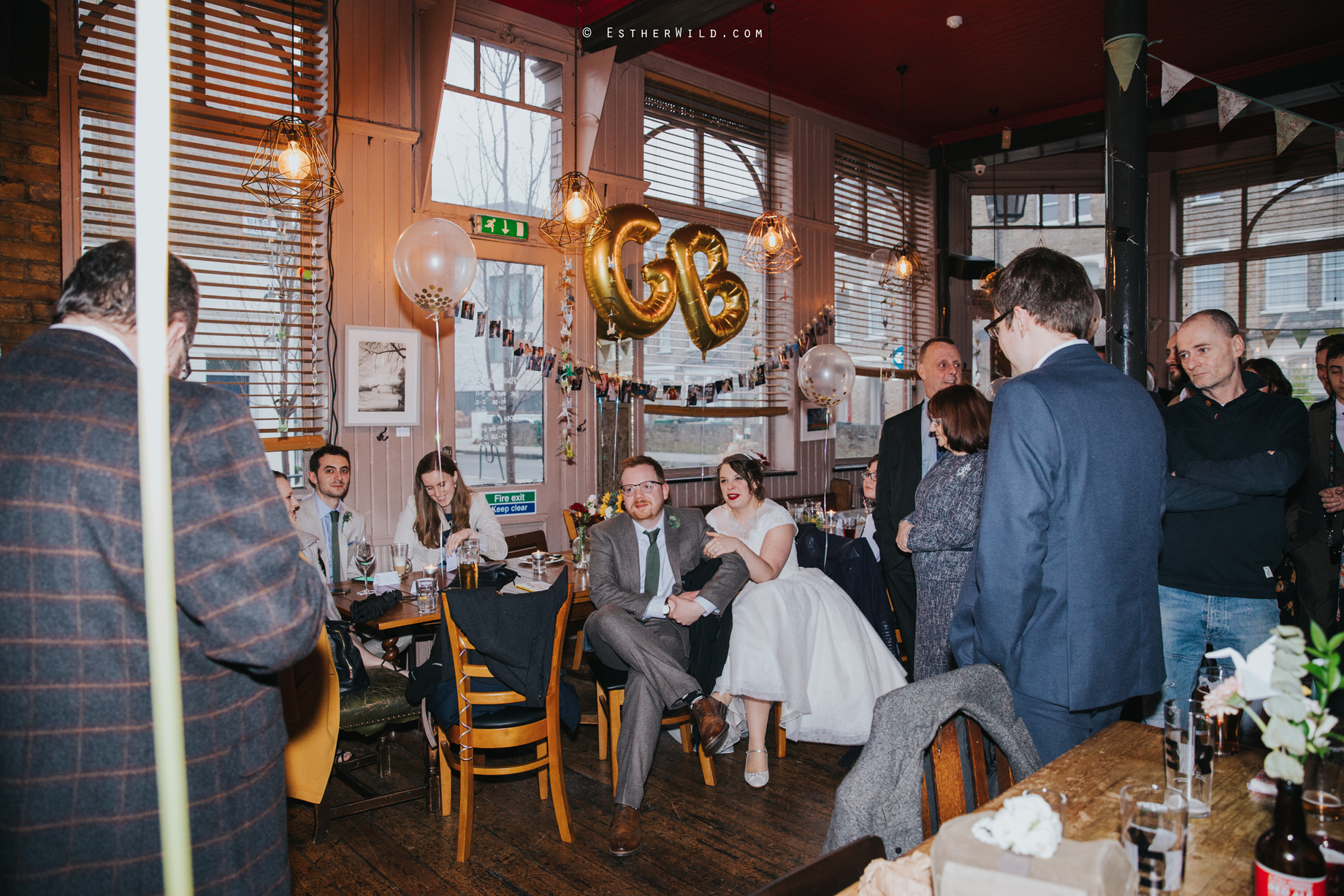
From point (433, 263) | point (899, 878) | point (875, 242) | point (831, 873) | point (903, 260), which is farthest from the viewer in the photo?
point (875, 242)

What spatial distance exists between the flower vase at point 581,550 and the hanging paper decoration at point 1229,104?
3.88 m

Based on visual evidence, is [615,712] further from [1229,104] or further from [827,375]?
[1229,104]

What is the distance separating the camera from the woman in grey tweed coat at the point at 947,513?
9.67 ft

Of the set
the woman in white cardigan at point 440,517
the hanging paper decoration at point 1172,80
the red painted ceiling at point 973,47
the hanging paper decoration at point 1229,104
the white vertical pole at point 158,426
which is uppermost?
the red painted ceiling at point 973,47

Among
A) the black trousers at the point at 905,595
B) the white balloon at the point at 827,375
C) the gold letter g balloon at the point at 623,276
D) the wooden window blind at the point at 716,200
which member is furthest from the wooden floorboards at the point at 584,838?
the wooden window blind at the point at 716,200

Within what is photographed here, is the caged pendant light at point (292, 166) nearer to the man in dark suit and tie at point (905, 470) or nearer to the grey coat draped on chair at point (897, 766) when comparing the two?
the man in dark suit and tie at point (905, 470)

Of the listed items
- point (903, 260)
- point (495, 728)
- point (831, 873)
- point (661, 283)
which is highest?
point (903, 260)

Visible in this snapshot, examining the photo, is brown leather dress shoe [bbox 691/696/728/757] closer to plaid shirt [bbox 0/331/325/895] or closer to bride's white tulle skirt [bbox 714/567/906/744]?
bride's white tulle skirt [bbox 714/567/906/744]

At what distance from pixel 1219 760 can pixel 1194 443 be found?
4.57ft

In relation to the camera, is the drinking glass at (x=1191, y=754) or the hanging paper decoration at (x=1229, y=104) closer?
the drinking glass at (x=1191, y=754)

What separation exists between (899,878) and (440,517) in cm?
372

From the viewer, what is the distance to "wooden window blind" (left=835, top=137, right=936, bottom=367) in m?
8.22

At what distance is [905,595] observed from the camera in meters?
3.81

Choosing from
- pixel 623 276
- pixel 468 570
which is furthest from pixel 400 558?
pixel 623 276
